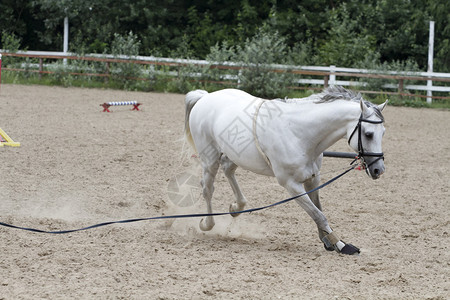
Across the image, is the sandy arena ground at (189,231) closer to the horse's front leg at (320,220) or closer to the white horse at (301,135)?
the horse's front leg at (320,220)

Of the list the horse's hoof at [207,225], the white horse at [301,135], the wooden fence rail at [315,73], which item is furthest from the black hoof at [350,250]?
the wooden fence rail at [315,73]

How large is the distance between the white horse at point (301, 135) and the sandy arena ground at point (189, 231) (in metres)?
0.30

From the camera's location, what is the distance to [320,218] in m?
5.24

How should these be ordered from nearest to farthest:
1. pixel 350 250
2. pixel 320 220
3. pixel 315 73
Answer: pixel 350 250, pixel 320 220, pixel 315 73

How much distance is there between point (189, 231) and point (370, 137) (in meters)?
2.15

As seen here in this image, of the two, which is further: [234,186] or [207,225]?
[234,186]

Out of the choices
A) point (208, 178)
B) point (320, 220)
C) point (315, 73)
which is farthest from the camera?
point (315, 73)

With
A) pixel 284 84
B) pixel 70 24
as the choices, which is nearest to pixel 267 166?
pixel 284 84

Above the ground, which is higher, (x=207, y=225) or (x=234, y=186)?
(x=234, y=186)

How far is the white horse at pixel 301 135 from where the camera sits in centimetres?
486

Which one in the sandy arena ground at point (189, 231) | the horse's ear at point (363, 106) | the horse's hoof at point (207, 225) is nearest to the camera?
the sandy arena ground at point (189, 231)

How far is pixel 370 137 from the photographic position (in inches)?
190

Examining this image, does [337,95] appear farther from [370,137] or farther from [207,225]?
[207,225]

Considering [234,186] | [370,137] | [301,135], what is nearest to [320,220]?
[301,135]
